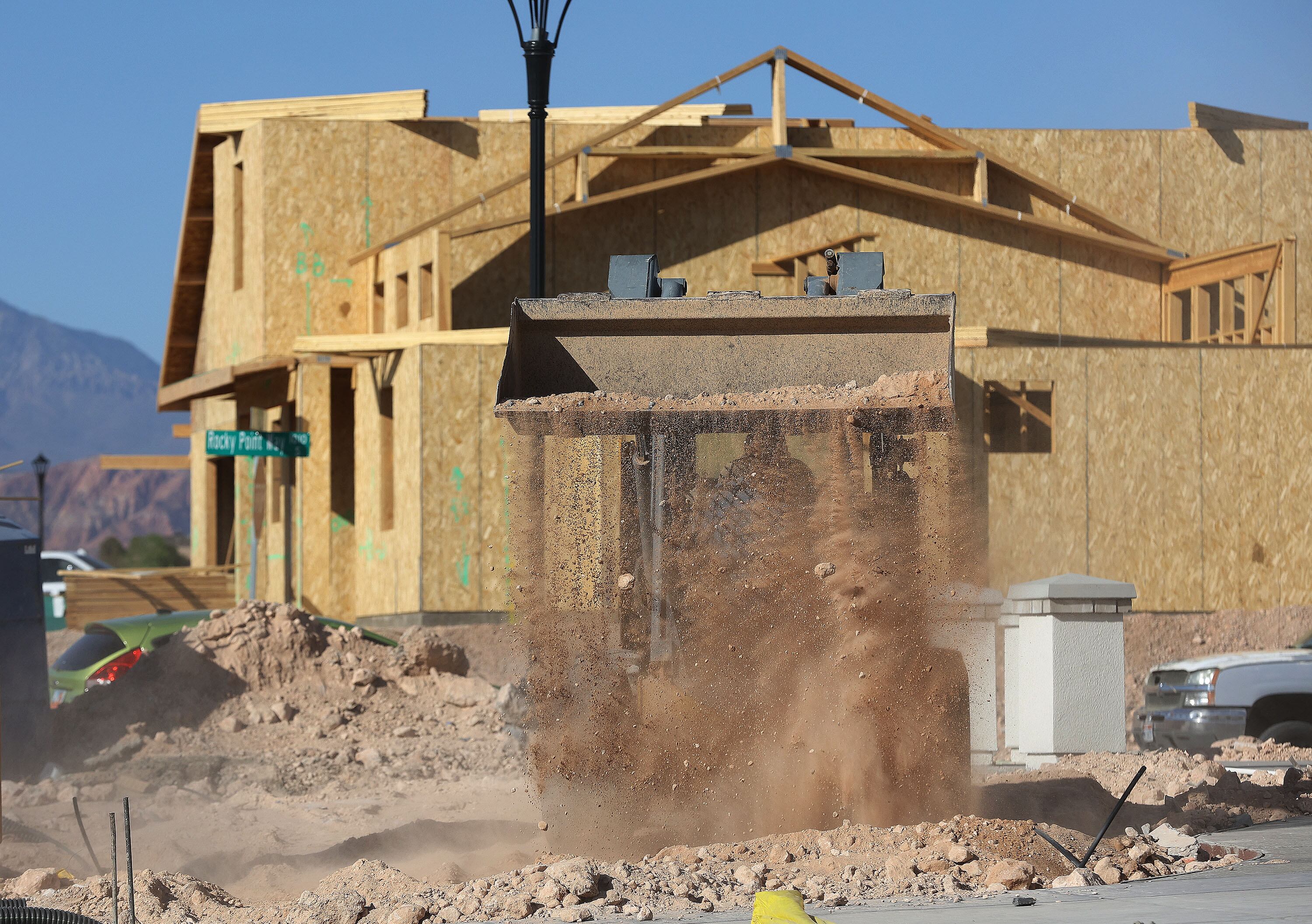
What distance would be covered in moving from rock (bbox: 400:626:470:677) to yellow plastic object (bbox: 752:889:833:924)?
460 inches

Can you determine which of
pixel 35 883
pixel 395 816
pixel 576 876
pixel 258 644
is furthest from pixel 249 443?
pixel 576 876

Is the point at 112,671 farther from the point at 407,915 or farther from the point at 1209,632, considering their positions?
the point at 1209,632

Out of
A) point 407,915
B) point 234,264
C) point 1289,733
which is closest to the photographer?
point 407,915

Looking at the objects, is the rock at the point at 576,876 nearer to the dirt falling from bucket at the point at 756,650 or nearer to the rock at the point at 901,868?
the dirt falling from bucket at the point at 756,650

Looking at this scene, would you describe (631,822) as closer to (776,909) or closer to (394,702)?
(776,909)

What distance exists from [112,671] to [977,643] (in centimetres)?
1098

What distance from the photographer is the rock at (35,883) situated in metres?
7.86

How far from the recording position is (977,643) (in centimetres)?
902

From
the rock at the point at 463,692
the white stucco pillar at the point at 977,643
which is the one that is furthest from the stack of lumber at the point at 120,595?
the white stucco pillar at the point at 977,643

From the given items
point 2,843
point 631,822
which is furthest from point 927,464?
point 2,843

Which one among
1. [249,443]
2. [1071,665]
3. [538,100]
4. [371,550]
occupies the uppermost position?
[538,100]

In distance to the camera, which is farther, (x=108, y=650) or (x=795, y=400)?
(x=108, y=650)

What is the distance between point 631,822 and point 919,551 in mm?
2310

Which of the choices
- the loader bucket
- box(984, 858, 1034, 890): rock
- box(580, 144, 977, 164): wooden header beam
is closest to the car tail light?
the loader bucket
